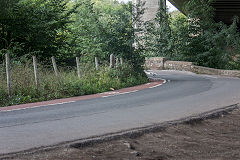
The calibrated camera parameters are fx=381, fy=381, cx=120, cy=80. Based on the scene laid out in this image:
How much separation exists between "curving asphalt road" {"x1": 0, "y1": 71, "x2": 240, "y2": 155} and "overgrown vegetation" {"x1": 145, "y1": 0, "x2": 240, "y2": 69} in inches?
669

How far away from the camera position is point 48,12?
20734 mm

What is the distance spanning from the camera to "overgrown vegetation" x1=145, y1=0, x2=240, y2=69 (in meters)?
31.3

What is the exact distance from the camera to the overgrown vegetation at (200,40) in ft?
103

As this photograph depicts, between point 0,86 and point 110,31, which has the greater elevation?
point 110,31

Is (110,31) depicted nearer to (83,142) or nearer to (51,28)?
(51,28)

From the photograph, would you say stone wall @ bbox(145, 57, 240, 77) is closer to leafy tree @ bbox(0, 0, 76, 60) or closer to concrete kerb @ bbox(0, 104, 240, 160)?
leafy tree @ bbox(0, 0, 76, 60)

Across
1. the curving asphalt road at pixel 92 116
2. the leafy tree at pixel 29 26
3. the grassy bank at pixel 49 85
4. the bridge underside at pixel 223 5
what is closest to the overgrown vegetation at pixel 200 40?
the bridge underside at pixel 223 5

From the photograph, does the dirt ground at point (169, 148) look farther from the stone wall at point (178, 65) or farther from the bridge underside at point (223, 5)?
the bridge underside at point (223, 5)

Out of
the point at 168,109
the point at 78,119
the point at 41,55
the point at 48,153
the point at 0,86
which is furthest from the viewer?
the point at 41,55

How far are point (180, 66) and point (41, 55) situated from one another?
14.6 meters

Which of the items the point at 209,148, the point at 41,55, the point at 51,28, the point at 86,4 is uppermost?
the point at 86,4

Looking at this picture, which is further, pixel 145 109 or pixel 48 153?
pixel 145 109

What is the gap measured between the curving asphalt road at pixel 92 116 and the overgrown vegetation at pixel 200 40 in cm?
1700

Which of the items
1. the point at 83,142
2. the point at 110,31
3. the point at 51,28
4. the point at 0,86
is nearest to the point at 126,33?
the point at 110,31
